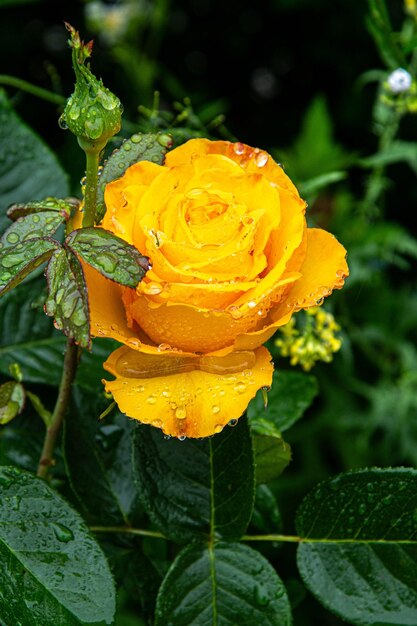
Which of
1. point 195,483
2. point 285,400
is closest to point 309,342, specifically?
point 285,400

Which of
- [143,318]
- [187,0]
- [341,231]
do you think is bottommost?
[341,231]

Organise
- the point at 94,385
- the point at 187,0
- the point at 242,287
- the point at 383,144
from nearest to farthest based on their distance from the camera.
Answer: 1. the point at 242,287
2. the point at 94,385
3. the point at 383,144
4. the point at 187,0

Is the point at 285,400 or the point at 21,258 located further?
the point at 285,400

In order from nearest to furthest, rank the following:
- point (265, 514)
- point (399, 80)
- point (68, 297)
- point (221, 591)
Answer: point (68, 297) < point (221, 591) < point (265, 514) < point (399, 80)

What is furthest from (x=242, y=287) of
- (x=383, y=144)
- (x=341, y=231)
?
(x=341, y=231)

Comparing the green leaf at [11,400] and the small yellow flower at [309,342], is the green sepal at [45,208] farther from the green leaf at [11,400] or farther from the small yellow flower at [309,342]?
the small yellow flower at [309,342]

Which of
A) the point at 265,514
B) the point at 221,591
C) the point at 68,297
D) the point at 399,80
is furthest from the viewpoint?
the point at 399,80

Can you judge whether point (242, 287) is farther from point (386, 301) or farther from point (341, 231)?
point (386, 301)

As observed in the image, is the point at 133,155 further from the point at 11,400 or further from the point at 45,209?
the point at 11,400
